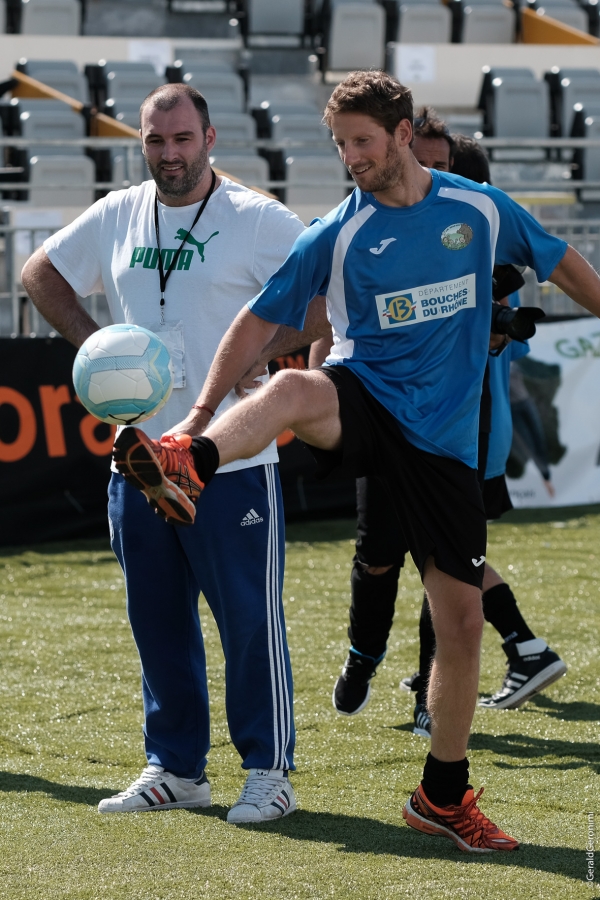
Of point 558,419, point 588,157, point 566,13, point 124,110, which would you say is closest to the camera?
point 558,419

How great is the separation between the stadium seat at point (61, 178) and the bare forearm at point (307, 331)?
8134 millimetres

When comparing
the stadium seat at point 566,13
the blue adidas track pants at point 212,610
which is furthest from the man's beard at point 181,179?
the stadium seat at point 566,13

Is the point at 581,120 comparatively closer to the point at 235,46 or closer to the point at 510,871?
the point at 235,46

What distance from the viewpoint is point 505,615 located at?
14.9 ft

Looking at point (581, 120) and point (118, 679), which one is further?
point (581, 120)

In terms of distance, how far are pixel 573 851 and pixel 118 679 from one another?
93.6 inches

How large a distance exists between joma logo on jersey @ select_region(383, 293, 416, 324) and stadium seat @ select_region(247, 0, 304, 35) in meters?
13.9

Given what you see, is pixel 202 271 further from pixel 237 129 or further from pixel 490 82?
pixel 490 82

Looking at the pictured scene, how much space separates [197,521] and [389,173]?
1062 mm

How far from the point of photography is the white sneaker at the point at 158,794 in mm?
3219

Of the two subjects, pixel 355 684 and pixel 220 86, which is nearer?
pixel 355 684

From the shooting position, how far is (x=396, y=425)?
2.94 meters

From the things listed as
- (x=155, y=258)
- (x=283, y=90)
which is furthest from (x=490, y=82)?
(x=155, y=258)

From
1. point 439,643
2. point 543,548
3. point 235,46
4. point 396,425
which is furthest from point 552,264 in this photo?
point 235,46
